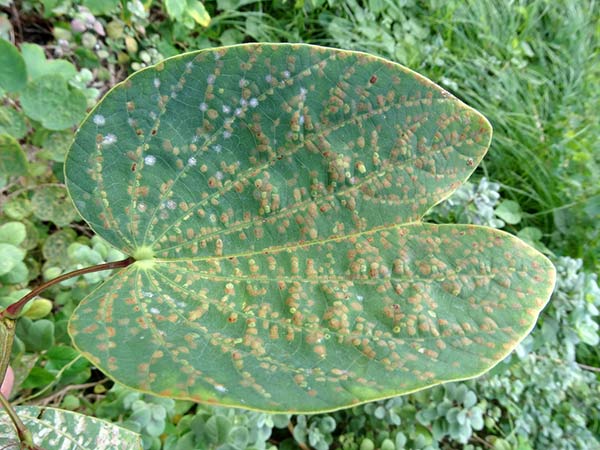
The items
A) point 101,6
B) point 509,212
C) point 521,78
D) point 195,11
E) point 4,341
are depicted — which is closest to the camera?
point 4,341

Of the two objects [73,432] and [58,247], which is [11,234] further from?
[73,432]

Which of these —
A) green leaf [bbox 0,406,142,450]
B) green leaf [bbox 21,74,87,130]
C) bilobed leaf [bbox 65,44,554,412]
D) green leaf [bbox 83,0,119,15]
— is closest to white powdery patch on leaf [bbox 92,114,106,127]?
bilobed leaf [bbox 65,44,554,412]

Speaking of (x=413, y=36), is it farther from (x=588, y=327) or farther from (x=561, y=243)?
(x=588, y=327)

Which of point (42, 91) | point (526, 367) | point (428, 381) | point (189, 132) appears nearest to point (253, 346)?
point (428, 381)

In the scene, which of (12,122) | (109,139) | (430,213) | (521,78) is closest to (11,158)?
(12,122)

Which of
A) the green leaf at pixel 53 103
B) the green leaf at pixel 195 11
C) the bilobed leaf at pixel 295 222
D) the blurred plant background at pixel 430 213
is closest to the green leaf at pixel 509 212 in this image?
the blurred plant background at pixel 430 213

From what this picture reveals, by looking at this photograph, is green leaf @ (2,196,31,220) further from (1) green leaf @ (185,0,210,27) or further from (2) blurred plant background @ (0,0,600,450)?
(1) green leaf @ (185,0,210,27)
